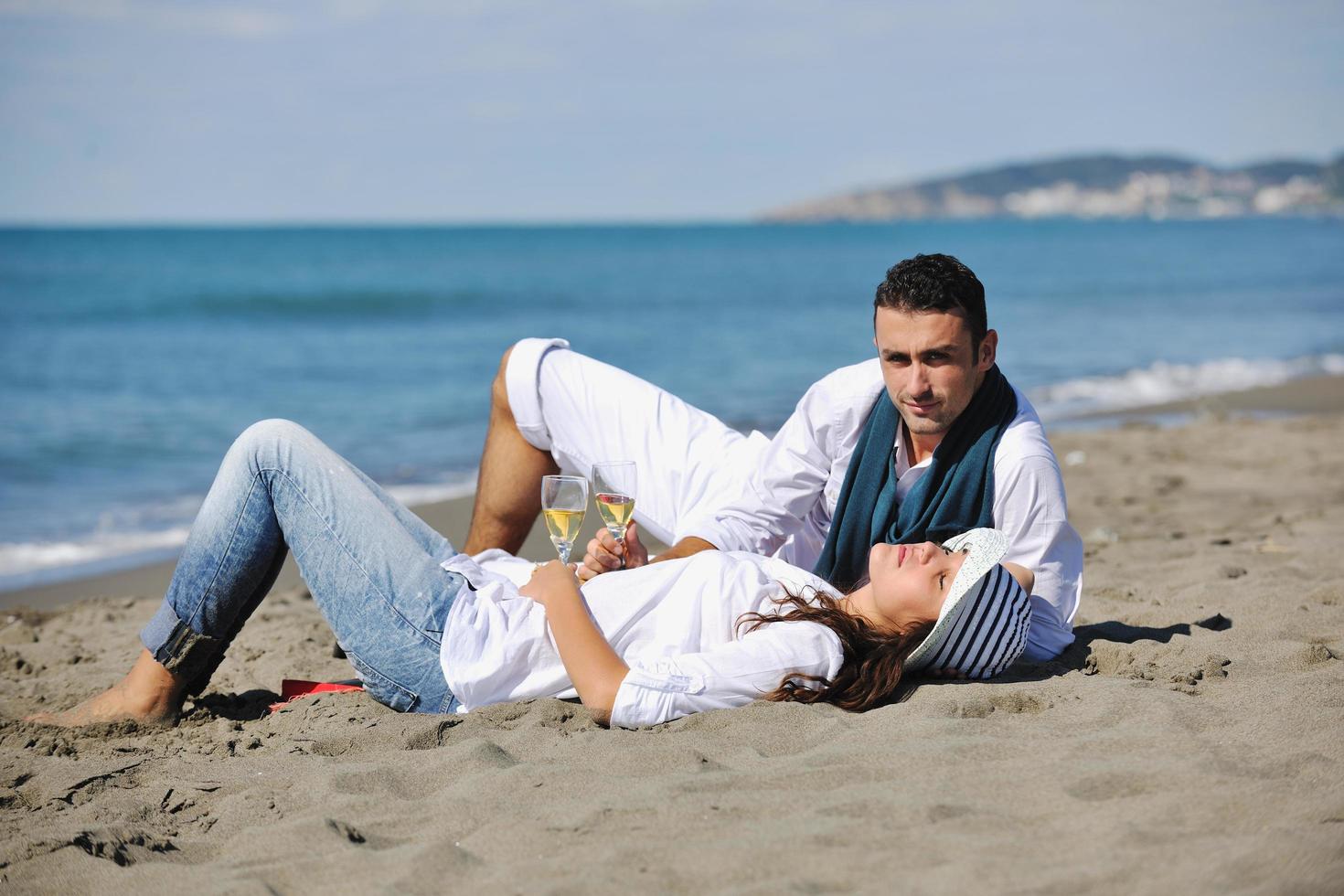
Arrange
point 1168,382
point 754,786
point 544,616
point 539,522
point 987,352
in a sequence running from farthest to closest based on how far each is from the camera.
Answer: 1. point 1168,382
2. point 539,522
3. point 987,352
4. point 544,616
5. point 754,786

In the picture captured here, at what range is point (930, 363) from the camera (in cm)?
391

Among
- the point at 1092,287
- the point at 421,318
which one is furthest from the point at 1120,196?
the point at 421,318

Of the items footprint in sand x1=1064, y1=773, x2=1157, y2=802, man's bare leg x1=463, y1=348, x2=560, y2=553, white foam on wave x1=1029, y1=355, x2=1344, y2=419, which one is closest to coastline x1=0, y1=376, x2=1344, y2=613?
white foam on wave x1=1029, y1=355, x2=1344, y2=419

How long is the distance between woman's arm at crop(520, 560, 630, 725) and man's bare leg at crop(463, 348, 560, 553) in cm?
Result: 160

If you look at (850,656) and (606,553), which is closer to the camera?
(850,656)

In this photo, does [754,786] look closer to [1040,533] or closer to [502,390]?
[1040,533]

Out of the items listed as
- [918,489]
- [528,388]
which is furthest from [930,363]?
[528,388]

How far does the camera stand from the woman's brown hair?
3.57 metres

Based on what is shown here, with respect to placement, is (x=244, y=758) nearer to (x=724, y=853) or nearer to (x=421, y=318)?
(x=724, y=853)

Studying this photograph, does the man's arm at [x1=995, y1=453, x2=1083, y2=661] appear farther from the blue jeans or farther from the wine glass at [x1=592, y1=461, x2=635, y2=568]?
the blue jeans

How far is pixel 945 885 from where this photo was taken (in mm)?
2504

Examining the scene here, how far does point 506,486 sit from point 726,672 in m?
2.02

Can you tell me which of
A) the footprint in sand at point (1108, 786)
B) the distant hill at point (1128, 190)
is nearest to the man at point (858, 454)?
the footprint in sand at point (1108, 786)

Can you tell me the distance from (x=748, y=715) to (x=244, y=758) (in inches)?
61.1
